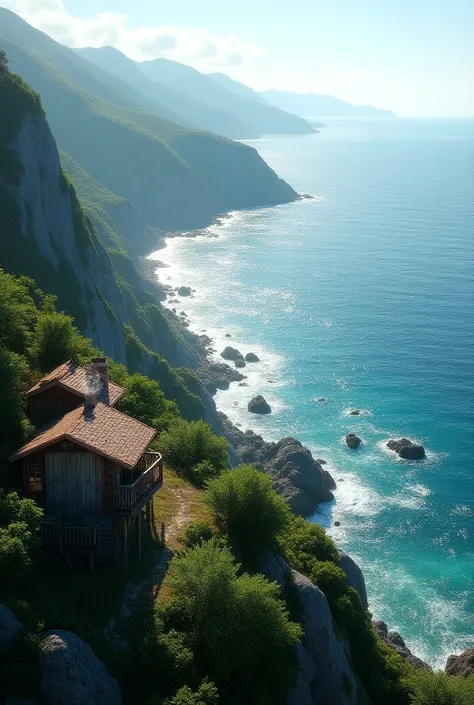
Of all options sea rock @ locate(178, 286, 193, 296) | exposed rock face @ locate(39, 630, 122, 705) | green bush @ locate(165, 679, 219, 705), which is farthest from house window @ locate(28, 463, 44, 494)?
sea rock @ locate(178, 286, 193, 296)

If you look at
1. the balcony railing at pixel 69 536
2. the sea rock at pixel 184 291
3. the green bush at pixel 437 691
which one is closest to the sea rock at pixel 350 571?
the green bush at pixel 437 691

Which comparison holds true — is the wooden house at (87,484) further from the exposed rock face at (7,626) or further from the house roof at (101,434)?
the exposed rock face at (7,626)

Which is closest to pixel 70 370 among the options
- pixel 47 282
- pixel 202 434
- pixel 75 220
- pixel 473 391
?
pixel 202 434

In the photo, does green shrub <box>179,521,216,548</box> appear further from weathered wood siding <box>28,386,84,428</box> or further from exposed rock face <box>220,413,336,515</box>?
exposed rock face <box>220,413,336,515</box>

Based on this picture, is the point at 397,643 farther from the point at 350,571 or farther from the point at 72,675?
the point at 72,675

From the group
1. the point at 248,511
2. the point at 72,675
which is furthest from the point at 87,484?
the point at 248,511

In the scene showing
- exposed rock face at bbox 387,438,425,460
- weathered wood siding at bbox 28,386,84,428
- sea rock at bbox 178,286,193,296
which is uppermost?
weathered wood siding at bbox 28,386,84,428

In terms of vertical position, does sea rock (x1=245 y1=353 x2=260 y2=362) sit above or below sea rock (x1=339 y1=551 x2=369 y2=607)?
below
